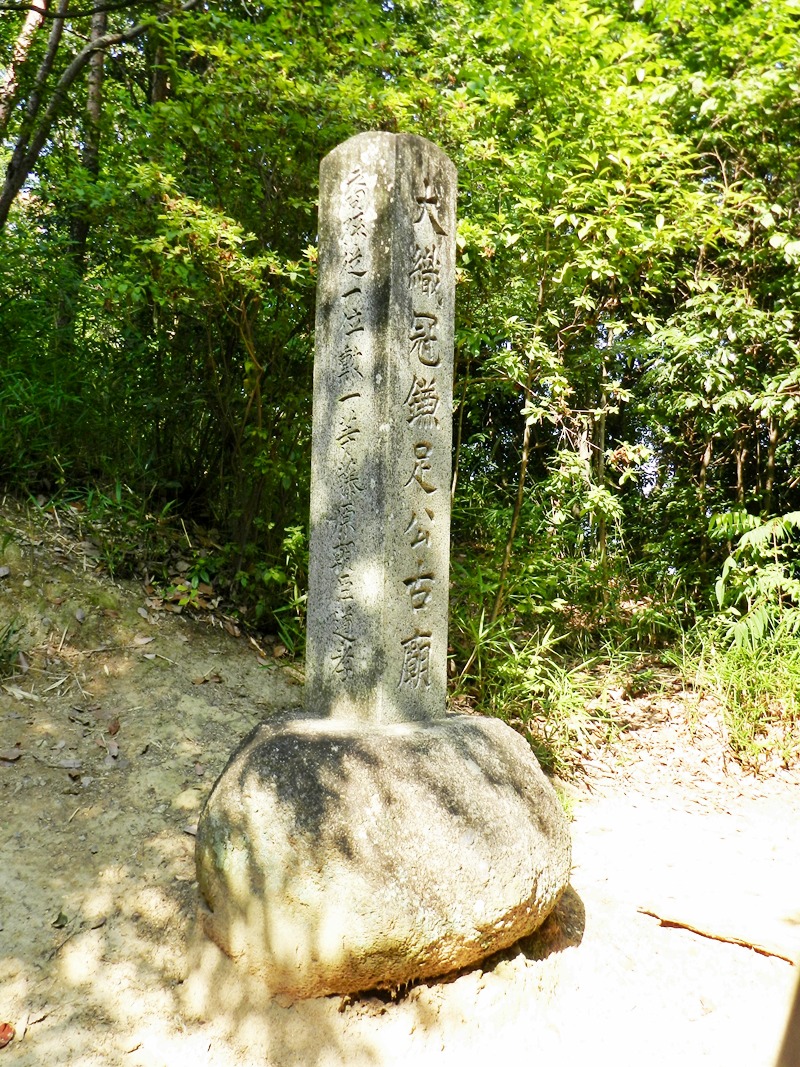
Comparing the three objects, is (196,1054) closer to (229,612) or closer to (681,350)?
(229,612)

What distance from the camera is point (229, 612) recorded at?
206 inches

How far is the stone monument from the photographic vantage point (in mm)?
2783

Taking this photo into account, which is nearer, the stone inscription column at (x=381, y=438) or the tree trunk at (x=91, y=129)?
the stone inscription column at (x=381, y=438)

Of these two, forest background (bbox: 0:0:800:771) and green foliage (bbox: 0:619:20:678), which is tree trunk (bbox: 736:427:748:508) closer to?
forest background (bbox: 0:0:800:771)

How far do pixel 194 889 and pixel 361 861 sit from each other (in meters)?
0.93

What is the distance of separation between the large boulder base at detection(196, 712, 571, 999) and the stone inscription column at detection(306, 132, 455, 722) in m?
0.30

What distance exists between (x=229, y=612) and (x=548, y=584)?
2128 mm

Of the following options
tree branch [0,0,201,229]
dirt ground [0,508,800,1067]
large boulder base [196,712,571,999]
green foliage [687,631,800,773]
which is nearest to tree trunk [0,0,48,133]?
tree branch [0,0,201,229]

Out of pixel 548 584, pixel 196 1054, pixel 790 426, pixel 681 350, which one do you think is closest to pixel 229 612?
pixel 548 584

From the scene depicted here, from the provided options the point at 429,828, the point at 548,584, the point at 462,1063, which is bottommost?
the point at 462,1063

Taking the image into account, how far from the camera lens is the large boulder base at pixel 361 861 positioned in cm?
275

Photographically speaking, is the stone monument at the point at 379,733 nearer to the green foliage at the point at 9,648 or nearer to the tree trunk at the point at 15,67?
the green foliage at the point at 9,648

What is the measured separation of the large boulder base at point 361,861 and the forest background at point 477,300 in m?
2.02

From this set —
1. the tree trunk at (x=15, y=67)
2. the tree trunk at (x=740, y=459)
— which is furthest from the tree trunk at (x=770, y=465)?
the tree trunk at (x=15, y=67)
